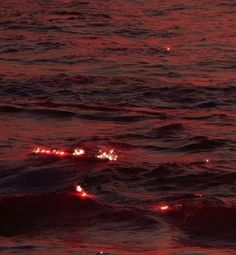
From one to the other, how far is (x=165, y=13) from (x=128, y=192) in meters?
7.74

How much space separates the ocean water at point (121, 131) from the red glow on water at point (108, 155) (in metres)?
0.08

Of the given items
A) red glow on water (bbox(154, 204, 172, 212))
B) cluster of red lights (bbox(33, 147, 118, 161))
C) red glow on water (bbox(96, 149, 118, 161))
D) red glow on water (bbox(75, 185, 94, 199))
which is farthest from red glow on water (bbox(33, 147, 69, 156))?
red glow on water (bbox(154, 204, 172, 212))

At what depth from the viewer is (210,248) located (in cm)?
576

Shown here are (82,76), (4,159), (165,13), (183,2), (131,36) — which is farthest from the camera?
(183,2)

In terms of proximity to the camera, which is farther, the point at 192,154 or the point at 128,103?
the point at 128,103

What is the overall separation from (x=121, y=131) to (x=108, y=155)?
2.48ft

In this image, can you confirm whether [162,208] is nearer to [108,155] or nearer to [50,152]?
[108,155]

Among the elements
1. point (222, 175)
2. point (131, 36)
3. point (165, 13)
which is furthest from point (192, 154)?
point (165, 13)

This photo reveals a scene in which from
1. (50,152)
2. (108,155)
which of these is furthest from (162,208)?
(50,152)

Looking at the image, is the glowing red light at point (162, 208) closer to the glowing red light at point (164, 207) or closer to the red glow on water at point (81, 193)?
the glowing red light at point (164, 207)

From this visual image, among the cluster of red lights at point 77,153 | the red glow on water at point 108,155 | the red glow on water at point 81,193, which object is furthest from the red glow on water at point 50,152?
the red glow on water at point 81,193

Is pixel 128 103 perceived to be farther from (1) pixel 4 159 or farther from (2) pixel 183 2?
(2) pixel 183 2

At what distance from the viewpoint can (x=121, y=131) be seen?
329 inches

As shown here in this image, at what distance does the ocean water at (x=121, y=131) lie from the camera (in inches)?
241
